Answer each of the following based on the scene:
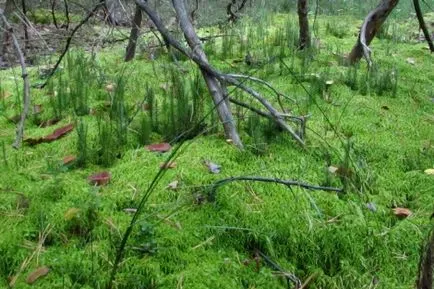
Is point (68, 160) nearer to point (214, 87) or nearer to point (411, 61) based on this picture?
point (214, 87)

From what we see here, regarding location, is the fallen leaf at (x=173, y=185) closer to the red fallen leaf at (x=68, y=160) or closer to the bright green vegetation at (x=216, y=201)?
the bright green vegetation at (x=216, y=201)

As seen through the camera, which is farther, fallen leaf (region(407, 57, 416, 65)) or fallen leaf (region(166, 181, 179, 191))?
fallen leaf (region(407, 57, 416, 65))

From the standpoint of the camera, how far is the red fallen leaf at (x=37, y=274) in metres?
1.82

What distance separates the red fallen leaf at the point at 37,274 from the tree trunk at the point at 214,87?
1176 mm

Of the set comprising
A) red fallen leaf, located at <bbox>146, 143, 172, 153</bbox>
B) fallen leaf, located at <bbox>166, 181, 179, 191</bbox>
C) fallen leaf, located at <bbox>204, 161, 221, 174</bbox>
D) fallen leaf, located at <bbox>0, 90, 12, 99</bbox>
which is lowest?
fallen leaf, located at <bbox>166, 181, 179, 191</bbox>

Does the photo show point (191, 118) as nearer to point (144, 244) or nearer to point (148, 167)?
point (148, 167)

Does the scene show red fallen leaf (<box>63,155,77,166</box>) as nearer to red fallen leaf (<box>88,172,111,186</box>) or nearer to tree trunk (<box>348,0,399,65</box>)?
red fallen leaf (<box>88,172,111,186</box>)

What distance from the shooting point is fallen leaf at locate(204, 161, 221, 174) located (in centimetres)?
253

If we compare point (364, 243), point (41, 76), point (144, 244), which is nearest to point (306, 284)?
point (364, 243)

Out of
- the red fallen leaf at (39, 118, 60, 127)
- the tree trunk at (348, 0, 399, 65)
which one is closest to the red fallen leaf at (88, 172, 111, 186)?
the red fallen leaf at (39, 118, 60, 127)

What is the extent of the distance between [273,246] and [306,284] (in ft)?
0.71

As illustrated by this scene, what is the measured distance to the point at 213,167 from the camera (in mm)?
Answer: 2545

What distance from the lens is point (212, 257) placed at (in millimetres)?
1991

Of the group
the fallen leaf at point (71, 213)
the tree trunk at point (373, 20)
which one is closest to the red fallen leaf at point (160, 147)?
the fallen leaf at point (71, 213)
